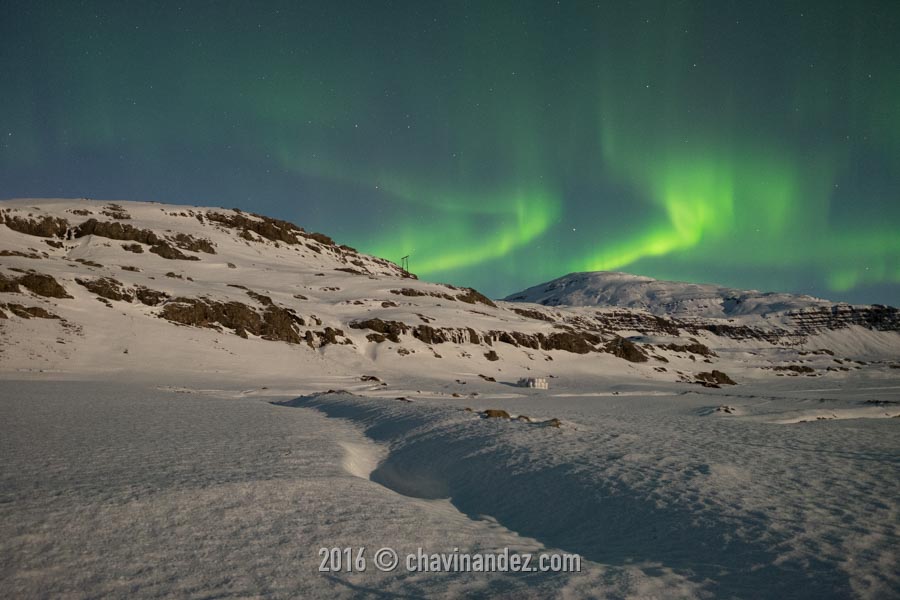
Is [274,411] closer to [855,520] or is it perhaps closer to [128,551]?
[128,551]

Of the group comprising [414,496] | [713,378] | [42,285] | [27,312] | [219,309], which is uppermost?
[42,285]

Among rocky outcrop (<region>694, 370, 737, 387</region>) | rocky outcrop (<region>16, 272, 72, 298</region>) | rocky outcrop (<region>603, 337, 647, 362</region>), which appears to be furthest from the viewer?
rocky outcrop (<region>603, 337, 647, 362</region>)

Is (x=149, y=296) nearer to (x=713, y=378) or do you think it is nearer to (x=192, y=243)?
(x=192, y=243)

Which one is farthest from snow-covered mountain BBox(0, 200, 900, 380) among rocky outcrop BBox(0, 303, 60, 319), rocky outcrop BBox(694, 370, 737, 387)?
rocky outcrop BBox(694, 370, 737, 387)

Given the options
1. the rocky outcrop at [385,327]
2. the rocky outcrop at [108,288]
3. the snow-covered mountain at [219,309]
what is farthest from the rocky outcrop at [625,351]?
the rocky outcrop at [108,288]

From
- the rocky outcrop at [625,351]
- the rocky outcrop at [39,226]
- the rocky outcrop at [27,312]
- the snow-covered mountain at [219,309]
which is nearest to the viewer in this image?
the rocky outcrop at [27,312]

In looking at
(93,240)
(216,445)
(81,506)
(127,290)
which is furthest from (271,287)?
(81,506)

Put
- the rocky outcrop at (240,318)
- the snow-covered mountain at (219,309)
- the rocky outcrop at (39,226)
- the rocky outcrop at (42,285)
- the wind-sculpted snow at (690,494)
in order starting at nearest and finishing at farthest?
the wind-sculpted snow at (690,494) < the snow-covered mountain at (219,309) < the rocky outcrop at (42,285) < the rocky outcrop at (240,318) < the rocky outcrop at (39,226)

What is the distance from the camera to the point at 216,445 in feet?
34.5

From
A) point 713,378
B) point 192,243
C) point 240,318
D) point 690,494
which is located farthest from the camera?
point 192,243

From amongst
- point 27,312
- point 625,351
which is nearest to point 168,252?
point 27,312

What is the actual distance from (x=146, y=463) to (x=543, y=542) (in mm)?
7289

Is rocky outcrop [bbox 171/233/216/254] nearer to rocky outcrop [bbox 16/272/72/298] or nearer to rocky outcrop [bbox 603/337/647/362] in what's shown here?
rocky outcrop [bbox 16/272/72/298]

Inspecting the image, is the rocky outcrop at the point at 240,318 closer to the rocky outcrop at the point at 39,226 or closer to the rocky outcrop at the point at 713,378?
the rocky outcrop at the point at 39,226
